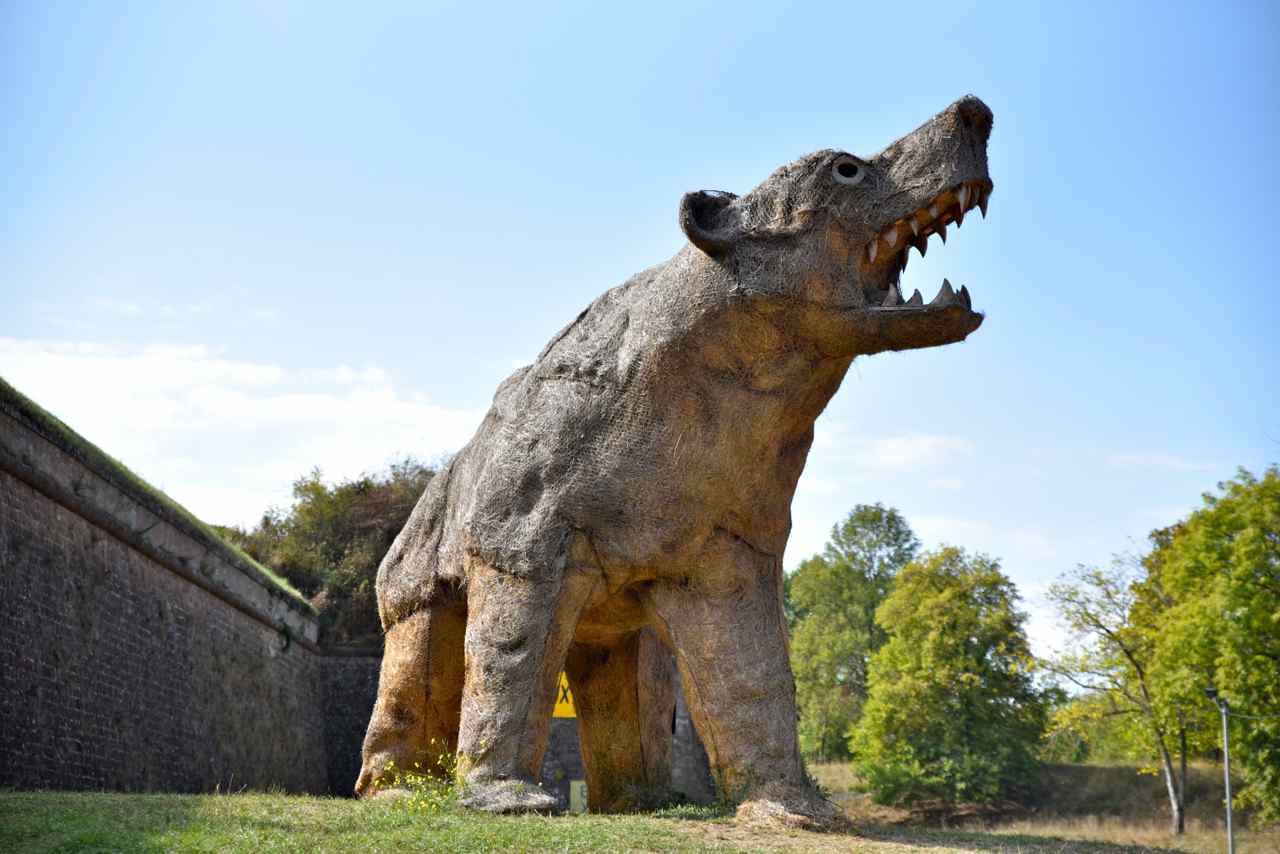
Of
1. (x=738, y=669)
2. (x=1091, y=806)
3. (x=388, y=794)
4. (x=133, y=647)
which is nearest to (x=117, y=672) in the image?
(x=133, y=647)

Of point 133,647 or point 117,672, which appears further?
point 133,647

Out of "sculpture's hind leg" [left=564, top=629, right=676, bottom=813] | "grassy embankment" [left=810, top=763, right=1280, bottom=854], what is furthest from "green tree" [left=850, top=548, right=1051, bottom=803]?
"sculpture's hind leg" [left=564, top=629, right=676, bottom=813]

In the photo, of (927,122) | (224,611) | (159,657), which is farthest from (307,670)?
(927,122)

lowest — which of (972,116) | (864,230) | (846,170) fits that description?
(864,230)

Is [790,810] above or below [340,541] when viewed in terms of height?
below

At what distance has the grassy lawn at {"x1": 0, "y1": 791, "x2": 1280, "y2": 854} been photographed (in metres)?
6.47

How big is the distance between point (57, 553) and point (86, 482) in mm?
1112

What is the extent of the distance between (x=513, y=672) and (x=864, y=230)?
3.50 m

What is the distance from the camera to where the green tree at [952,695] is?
37.2 m

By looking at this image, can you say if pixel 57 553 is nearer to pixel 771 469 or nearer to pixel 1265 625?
pixel 771 469

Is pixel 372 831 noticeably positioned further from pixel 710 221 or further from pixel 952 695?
pixel 952 695

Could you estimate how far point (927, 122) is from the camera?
7973mm

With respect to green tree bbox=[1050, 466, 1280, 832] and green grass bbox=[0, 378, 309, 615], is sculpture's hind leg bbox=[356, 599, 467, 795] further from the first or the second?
green tree bbox=[1050, 466, 1280, 832]

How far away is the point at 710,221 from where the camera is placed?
8203mm
